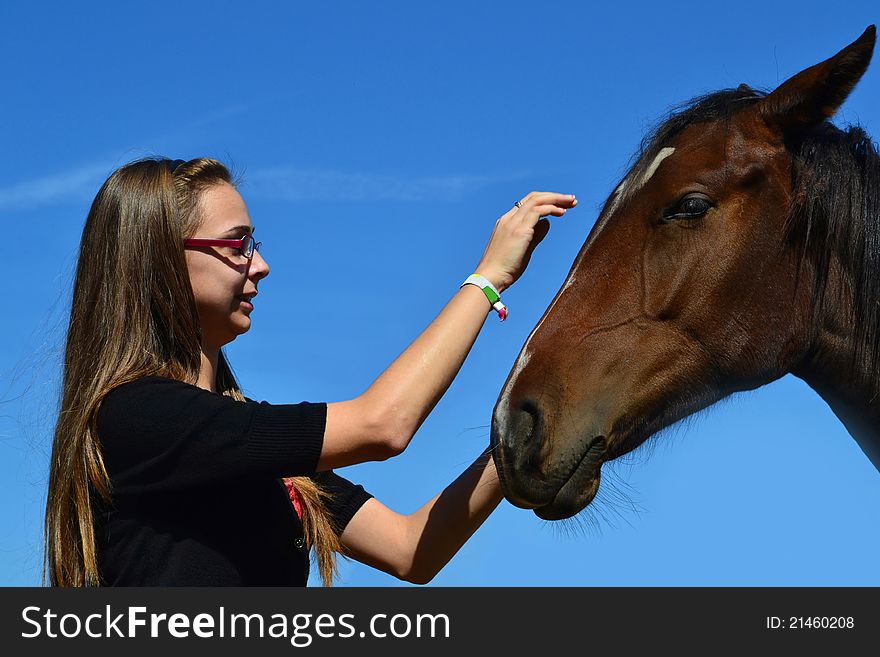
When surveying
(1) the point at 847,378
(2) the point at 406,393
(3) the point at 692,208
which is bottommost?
(2) the point at 406,393

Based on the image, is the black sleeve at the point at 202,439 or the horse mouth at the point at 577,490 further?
the horse mouth at the point at 577,490

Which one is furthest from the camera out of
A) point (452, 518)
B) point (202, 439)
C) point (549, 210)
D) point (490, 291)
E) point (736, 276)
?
point (452, 518)

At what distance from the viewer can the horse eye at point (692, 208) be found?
8.77 feet

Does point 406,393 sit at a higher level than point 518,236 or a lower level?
lower

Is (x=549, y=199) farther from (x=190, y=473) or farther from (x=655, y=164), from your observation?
(x=190, y=473)

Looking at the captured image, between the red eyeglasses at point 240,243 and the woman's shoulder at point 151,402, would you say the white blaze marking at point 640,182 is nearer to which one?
the red eyeglasses at point 240,243

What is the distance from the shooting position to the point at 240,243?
245 centimetres

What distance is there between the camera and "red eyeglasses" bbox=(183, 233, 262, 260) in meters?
2.41

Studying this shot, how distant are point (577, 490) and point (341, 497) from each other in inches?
38.8

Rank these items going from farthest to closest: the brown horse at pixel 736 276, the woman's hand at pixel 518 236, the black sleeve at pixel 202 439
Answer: the brown horse at pixel 736 276 → the woman's hand at pixel 518 236 → the black sleeve at pixel 202 439

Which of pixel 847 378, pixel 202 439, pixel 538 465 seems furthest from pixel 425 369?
pixel 847 378

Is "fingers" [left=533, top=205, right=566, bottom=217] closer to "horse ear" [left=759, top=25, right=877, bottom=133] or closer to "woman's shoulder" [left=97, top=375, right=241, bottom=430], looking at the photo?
"horse ear" [left=759, top=25, right=877, bottom=133]

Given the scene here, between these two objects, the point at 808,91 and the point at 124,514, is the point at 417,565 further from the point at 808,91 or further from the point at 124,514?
the point at 808,91

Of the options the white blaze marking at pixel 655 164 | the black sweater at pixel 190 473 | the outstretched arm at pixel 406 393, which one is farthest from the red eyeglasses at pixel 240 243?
the white blaze marking at pixel 655 164
